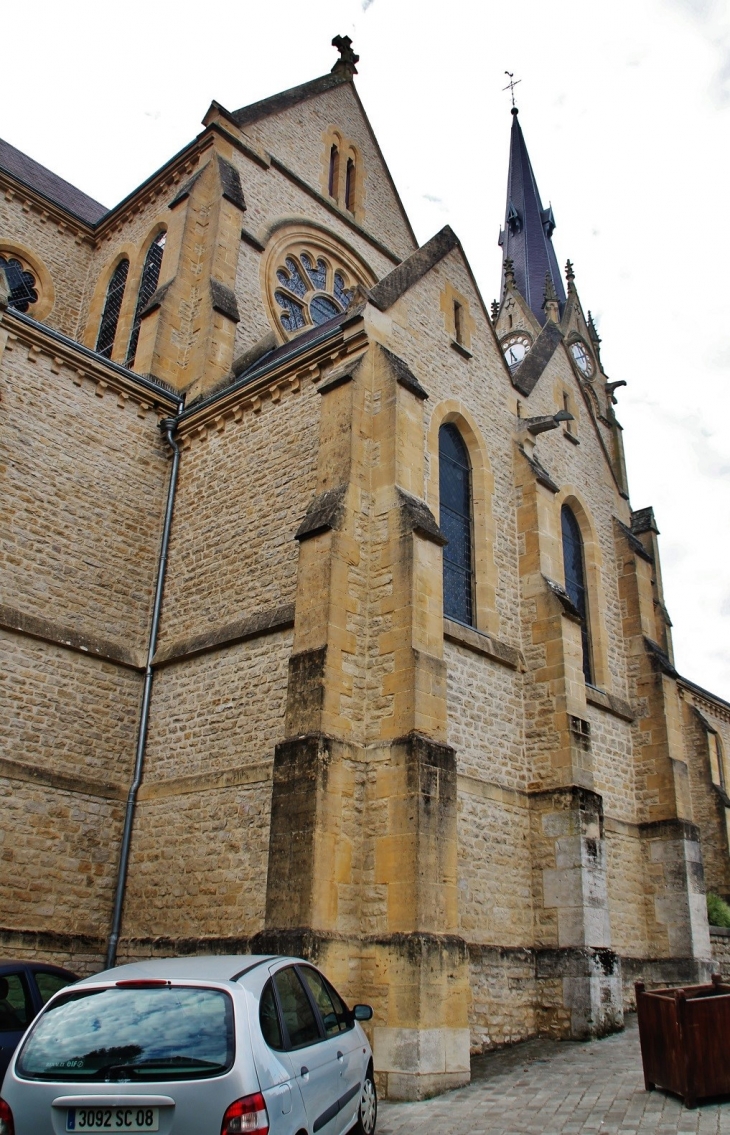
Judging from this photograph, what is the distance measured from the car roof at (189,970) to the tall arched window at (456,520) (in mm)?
7814

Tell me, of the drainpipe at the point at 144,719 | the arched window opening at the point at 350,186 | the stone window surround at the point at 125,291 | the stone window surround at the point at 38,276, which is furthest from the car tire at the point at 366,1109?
the arched window opening at the point at 350,186

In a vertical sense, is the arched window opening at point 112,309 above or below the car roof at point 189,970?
above

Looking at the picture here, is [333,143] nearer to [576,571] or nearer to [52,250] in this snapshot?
[52,250]

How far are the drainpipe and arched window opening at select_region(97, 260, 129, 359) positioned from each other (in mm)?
5988

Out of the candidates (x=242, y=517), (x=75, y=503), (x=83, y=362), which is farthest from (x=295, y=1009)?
(x=83, y=362)

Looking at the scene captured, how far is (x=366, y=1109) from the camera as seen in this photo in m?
6.10

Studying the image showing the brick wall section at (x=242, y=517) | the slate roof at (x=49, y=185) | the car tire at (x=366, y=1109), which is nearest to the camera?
the car tire at (x=366, y=1109)

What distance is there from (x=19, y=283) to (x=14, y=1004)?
17753mm

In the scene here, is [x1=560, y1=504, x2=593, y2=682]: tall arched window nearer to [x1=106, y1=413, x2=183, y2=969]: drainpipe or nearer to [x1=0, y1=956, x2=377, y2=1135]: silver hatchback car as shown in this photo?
[x1=106, y1=413, x2=183, y2=969]: drainpipe

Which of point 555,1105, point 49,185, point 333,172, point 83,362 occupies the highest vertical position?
point 333,172

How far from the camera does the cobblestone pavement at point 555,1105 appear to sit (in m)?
6.97

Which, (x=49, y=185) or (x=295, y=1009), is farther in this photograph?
(x=49, y=185)

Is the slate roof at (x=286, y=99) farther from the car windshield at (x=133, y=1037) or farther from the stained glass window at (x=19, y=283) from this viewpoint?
the car windshield at (x=133, y=1037)

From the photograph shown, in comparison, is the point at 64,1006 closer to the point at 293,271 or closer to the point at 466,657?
the point at 466,657
